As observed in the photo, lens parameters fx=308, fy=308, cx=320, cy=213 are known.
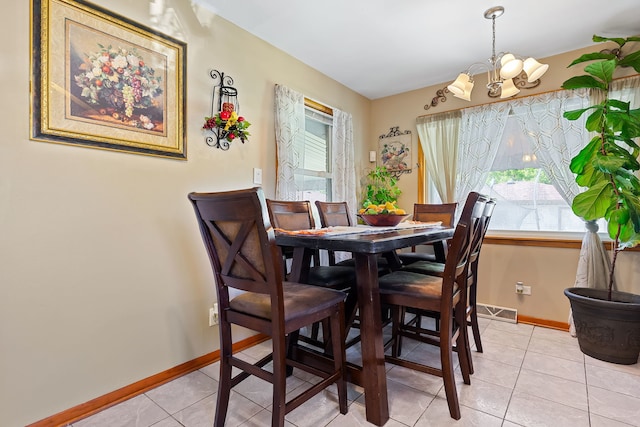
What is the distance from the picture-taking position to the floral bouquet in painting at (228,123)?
83.2 inches

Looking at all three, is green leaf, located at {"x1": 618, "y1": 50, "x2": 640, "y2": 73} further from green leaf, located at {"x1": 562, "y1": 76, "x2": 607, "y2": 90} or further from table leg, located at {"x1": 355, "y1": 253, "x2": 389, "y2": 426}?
table leg, located at {"x1": 355, "y1": 253, "x2": 389, "y2": 426}

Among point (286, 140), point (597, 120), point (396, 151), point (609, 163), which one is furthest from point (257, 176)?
point (597, 120)

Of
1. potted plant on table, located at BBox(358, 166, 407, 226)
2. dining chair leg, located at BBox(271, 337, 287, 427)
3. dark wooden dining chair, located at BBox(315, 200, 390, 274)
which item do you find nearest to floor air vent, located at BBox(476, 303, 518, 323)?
dark wooden dining chair, located at BBox(315, 200, 390, 274)

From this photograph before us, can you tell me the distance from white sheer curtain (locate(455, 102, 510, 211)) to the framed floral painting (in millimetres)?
2626

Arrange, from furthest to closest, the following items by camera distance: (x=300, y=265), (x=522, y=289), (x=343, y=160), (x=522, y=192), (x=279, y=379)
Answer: (x=343, y=160)
(x=522, y=192)
(x=522, y=289)
(x=300, y=265)
(x=279, y=379)

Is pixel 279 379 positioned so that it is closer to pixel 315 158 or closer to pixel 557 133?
pixel 315 158

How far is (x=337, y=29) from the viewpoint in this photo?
7.89 feet

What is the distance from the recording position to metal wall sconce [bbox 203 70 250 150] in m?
2.13

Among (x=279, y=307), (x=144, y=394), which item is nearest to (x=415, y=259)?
(x=279, y=307)

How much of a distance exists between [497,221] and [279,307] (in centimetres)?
275

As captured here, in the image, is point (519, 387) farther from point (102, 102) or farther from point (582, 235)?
point (102, 102)

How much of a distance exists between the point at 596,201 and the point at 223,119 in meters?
2.62

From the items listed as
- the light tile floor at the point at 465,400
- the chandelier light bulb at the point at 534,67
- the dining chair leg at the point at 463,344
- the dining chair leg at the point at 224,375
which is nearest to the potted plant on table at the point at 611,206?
the light tile floor at the point at 465,400

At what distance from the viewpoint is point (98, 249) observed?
161cm
